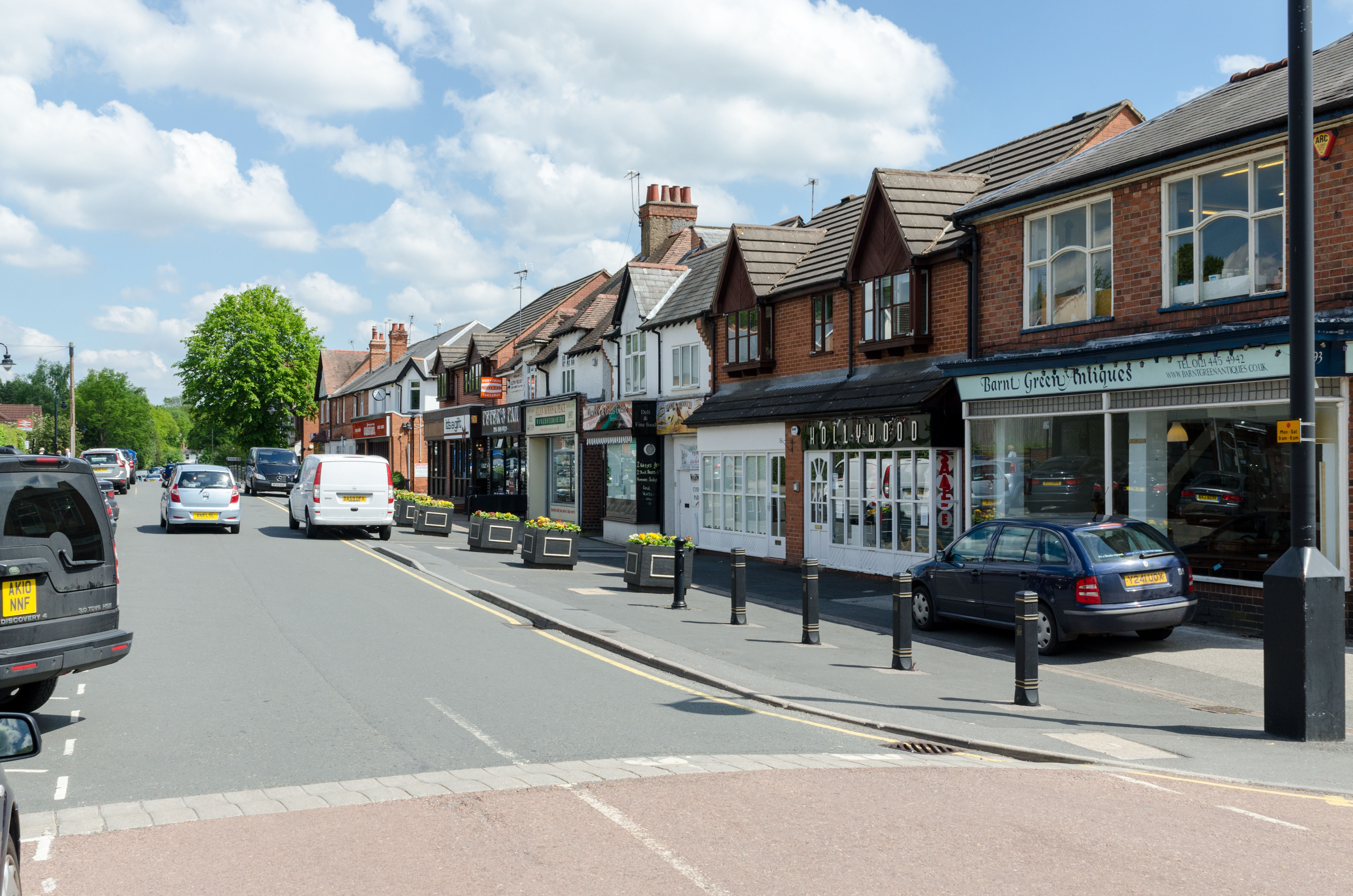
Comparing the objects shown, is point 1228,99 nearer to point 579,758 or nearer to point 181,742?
point 579,758

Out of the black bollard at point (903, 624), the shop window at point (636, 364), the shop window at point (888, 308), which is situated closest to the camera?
the black bollard at point (903, 624)

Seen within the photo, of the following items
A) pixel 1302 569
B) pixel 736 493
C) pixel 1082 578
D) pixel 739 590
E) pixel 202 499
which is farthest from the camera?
pixel 202 499

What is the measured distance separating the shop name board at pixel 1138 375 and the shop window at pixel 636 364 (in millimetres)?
13839

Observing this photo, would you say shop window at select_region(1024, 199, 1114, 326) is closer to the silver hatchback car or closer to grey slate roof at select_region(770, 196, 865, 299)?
grey slate roof at select_region(770, 196, 865, 299)

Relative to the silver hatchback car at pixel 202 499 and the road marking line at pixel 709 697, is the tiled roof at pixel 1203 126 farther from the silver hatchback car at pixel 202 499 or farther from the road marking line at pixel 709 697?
the silver hatchback car at pixel 202 499

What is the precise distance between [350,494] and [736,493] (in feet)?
31.5

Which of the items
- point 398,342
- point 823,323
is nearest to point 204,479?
point 823,323

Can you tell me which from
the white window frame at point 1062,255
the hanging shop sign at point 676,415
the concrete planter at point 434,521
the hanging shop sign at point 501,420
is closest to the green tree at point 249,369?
the hanging shop sign at point 501,420

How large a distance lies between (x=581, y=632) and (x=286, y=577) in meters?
7.54

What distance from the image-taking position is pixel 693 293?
93.8 ft

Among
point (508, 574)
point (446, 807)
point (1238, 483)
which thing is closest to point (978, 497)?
point (1238, 483)

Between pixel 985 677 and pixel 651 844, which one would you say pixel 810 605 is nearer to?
pixel 985 677

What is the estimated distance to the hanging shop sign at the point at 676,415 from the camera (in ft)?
88.3

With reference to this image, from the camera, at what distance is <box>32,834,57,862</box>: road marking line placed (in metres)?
5.32
